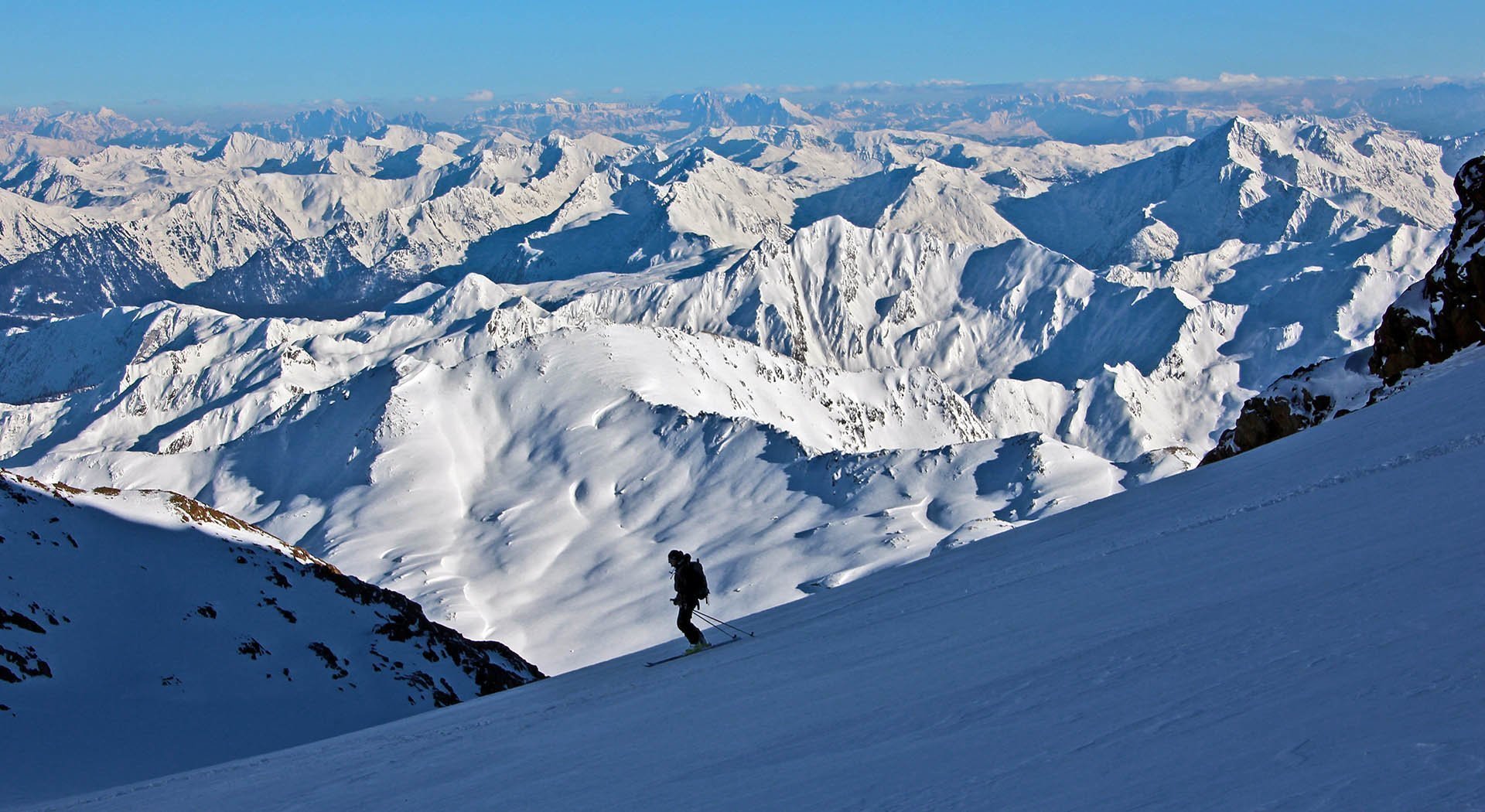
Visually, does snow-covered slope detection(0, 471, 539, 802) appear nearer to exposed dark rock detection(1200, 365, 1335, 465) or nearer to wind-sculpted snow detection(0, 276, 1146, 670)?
exposed dark rock detection(1200, 365, 1335, 465)

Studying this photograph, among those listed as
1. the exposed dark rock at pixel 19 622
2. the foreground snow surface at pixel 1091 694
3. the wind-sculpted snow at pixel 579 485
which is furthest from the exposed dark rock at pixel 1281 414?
the wind-sculpted snow at pixel 579 485

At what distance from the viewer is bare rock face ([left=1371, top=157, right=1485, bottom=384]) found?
31.0m

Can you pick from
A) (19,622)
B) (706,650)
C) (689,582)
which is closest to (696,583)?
(689,582)

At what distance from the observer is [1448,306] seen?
32.2m

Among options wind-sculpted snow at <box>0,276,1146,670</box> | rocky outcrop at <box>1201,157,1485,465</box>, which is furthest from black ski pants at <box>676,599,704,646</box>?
wind-sculpted snow at <box>0,276,1146,670</box>

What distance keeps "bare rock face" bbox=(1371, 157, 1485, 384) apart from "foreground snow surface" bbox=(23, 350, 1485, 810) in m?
13.7

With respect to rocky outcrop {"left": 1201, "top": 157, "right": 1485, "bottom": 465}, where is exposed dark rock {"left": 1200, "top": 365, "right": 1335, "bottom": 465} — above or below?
below

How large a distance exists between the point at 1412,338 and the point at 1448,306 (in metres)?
1.86

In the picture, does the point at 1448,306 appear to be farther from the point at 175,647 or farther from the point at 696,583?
the point at 175,647

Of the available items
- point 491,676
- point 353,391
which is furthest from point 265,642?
point 353,391

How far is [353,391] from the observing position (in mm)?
152125

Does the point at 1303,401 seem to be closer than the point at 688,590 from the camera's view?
No

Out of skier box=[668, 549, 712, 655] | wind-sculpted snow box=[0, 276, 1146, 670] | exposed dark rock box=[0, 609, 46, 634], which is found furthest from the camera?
wind-sculpted snow box=[0, 276, 1146, 670]

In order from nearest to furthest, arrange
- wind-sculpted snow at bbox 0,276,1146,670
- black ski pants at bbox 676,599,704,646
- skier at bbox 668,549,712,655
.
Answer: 1. black ski pants at bbox 676,599,704,646
2. skier at bbox 668,549,712,655
3. wind-sculpted snow at bbox 0,276,1146,670
